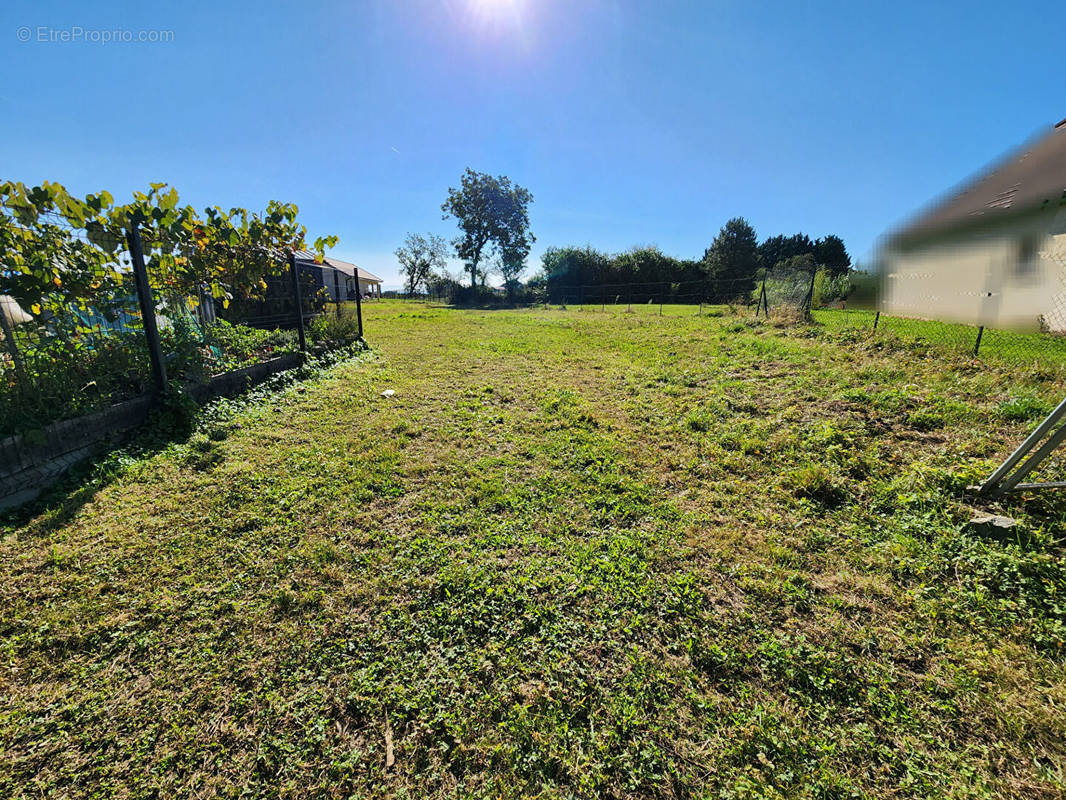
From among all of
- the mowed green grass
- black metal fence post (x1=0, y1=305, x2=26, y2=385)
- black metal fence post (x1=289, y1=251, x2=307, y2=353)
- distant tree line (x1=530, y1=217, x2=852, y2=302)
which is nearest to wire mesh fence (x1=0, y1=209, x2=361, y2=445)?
black metal fence post (x1=0, y1=305, x2=26, y2=385)

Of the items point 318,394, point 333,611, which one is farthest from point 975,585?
point 318,394

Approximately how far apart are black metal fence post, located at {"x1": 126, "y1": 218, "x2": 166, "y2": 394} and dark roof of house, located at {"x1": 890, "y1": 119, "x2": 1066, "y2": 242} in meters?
8.12

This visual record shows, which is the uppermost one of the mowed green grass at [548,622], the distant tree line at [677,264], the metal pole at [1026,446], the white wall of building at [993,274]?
the distant tree line at [677,264]

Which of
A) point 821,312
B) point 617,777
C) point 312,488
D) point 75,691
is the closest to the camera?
point 617,777

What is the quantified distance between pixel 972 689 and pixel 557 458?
279cm

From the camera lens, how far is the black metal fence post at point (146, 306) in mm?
3797

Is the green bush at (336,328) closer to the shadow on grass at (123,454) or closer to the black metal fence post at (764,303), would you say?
the shadow on grass at (123,454)

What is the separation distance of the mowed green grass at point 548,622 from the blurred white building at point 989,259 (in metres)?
0.90

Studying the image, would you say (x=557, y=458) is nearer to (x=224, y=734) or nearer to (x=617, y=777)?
(x=617, y=777)

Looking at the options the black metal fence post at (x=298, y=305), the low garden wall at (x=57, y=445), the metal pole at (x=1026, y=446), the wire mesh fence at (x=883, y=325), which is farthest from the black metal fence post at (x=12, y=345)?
the wire mesh fence at (x=883, y=325)

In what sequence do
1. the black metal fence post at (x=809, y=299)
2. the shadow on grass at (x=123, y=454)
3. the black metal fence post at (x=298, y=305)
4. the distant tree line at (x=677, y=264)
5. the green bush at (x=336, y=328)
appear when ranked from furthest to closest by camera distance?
the distant tree line at (x=677, y=264) < the black metal fence post at (x=809, y=299) < the green bush at (x=336, y=328) < the black metal fence post at (x=298, y=305) < the shadow on grass at (x=123, y=454)

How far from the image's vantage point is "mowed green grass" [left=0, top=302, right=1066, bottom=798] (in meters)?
1.39

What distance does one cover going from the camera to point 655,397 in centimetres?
550

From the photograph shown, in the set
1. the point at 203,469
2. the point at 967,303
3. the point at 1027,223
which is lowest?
the point at 203,469
